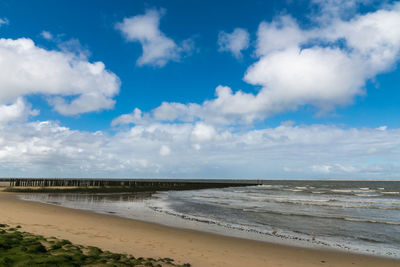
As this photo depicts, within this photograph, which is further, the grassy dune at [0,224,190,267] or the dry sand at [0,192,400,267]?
the dry sand at [0,192,400,267]

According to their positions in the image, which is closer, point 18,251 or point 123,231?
point 18,251

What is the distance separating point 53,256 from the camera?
6.74 metres

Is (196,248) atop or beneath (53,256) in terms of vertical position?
beneath

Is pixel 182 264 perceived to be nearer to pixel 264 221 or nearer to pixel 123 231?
pixel 123 231

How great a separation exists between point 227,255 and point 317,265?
3179 mm

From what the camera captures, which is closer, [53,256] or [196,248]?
[53,256]

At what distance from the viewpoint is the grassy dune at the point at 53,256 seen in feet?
20.6

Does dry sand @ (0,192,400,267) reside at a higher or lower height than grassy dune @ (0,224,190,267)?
lower

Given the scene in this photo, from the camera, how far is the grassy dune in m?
6.27

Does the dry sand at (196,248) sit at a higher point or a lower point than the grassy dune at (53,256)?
lower

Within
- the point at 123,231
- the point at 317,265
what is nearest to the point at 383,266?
the point at 317,265

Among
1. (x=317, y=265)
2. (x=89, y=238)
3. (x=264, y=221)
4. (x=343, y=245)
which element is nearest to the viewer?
(x=317, y=265)

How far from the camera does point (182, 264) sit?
8.09 meters

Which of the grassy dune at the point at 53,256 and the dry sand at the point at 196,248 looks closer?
the grassy dune at the point at 53,256
